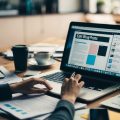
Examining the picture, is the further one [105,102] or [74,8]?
[74,8]

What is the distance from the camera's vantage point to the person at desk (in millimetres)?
1063

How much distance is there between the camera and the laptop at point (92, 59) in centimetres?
143

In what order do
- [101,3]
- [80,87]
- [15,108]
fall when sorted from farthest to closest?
[101,3] < [80,87] < [15,108]

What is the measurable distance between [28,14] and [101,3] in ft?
4.21

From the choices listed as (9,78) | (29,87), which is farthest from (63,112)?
(9,78)

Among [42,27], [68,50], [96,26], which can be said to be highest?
[96,26]

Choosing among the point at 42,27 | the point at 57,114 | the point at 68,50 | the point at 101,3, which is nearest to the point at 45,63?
the point at 68,50

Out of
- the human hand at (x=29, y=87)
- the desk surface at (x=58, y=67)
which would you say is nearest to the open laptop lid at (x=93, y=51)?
the desk surface at (x=58, y=67)

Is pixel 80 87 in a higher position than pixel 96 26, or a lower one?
lower

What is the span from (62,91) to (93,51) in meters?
0.37

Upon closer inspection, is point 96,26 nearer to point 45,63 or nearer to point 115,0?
point 45,63

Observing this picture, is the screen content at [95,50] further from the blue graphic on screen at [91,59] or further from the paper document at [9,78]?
the paper document at [9,78]

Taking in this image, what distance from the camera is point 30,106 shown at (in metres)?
1.19

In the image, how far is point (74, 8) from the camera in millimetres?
5227
